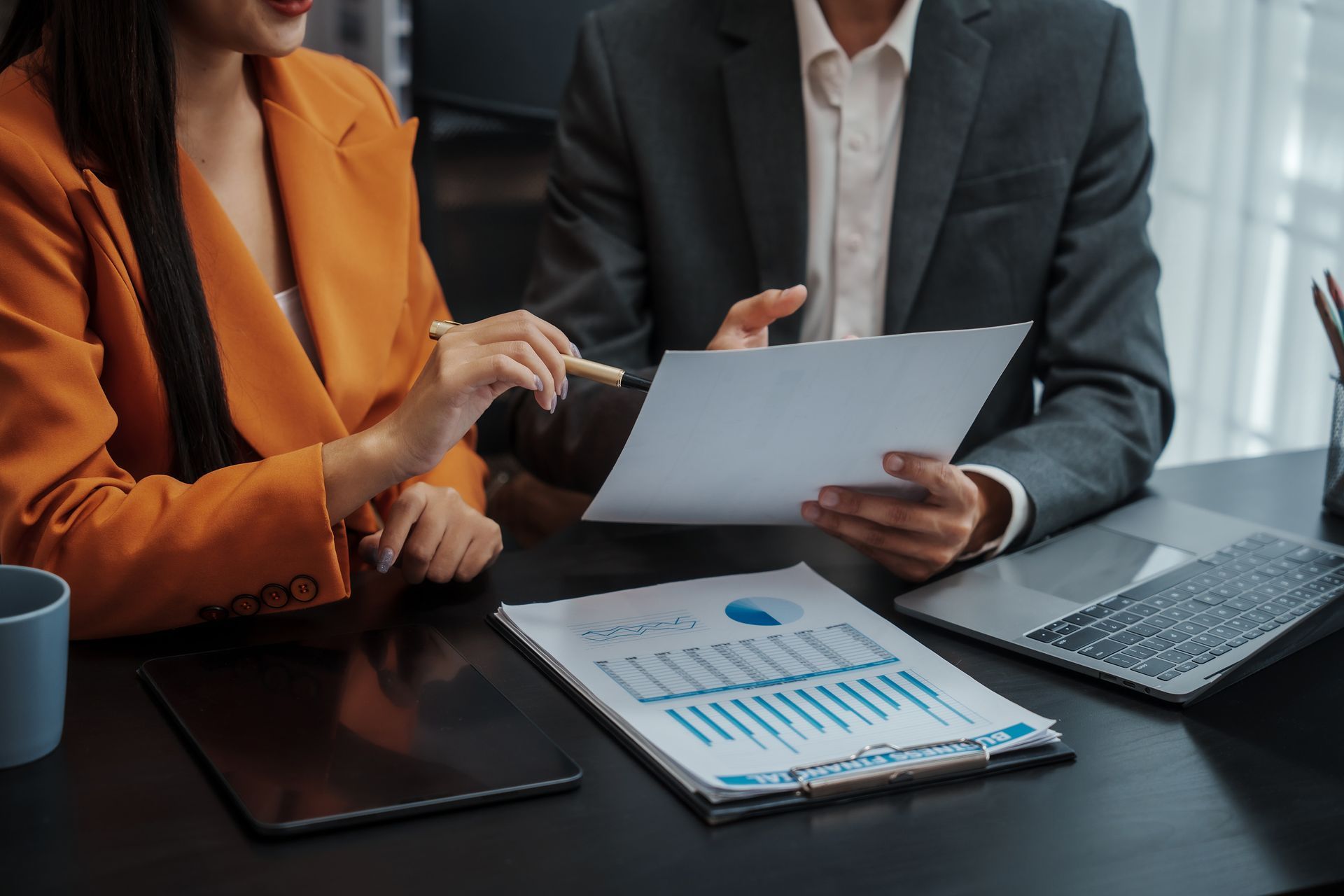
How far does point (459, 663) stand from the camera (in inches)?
33.7

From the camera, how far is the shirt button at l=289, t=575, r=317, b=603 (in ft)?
3.02

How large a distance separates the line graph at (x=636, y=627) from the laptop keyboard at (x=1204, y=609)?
0.81 feet

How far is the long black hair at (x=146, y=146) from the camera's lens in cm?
99

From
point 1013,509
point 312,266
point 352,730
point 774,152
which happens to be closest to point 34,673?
point 352,730

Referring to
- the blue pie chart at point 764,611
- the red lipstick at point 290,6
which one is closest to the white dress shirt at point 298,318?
the red lipstick at point 290,6

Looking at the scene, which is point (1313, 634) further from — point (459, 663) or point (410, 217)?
point (410, 217)

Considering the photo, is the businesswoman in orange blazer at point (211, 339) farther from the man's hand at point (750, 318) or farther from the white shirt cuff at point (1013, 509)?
the white shirt cuff at point (1013, 509)

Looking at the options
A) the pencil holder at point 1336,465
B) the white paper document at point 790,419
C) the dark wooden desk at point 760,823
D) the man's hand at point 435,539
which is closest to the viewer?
the dark wooden desk at point 760,823

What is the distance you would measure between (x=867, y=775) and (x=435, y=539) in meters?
0.42

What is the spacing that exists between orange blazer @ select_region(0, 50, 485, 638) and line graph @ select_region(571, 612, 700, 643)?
0.19 m

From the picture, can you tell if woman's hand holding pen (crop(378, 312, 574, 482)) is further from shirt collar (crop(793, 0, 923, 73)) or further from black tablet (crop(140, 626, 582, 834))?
shirt collar (crop(793, 0, 923, 73))

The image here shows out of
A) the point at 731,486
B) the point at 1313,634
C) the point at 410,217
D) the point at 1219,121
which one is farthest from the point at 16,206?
the point at 1219,121

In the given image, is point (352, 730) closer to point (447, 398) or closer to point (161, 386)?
point (447, 398)

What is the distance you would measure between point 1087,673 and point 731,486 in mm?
286
